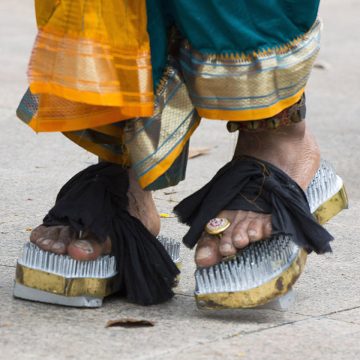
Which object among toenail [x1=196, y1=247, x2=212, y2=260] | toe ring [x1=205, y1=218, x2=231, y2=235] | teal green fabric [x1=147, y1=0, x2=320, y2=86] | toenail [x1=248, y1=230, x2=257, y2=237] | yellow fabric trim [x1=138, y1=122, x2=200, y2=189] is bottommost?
toenail [x1=196, y1=247, x2=212, y2=260]

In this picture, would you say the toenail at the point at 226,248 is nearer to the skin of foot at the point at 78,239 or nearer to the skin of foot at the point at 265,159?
the skin of foot at the point at 265,159

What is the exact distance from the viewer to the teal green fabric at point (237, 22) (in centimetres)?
239

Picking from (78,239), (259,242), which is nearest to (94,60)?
(78,239)

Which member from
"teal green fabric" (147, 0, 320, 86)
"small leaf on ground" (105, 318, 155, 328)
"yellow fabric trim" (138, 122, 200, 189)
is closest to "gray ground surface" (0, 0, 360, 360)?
"small leaf on ground" (105, 318, 155, 328)

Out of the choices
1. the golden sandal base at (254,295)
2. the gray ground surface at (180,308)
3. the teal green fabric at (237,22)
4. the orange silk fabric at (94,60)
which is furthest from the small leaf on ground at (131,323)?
the teal green fabric at (237,22)

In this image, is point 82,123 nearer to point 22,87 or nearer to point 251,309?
point 251,309

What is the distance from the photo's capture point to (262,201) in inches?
101

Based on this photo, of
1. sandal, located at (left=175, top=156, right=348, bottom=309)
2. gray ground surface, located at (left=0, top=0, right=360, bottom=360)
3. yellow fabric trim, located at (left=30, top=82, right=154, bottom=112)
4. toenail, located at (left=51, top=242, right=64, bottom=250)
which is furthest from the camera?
toenail, located at (left=51, top=242, right=64, bottom=250)

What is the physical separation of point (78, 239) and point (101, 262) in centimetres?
8

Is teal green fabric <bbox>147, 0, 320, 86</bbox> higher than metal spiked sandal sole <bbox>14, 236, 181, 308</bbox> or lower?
higher

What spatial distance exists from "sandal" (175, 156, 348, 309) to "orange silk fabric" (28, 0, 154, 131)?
0.95 ft

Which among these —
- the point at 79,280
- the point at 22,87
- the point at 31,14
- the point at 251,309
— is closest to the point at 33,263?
the point at 79,280

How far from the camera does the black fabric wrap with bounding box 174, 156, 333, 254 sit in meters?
2.53

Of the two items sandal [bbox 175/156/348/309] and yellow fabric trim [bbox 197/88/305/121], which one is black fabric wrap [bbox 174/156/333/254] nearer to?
sandal [bbox 175/156/348/309]
